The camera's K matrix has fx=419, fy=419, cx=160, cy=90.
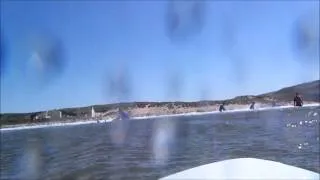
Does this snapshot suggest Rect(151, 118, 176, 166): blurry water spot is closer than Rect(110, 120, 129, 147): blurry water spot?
Yes

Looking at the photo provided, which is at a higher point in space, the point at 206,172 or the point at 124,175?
the point at 206,172

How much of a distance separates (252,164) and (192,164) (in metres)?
7.58

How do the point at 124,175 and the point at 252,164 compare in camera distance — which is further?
the point at 124,175

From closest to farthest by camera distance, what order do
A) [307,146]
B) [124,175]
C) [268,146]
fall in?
[124,175] < [307,146] < [268,146]

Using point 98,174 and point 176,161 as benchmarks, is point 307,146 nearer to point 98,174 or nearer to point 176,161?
point 176,161

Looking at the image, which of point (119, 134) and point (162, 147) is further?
point (119, 134)

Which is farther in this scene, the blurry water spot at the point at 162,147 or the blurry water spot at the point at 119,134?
the blurry water spot at the point at 119,134

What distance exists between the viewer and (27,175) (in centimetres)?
1345

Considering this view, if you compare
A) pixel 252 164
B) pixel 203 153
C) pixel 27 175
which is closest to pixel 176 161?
pixel 203 153

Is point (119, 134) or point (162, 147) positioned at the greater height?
point (162, 147)

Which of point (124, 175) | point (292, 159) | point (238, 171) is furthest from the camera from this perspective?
point (292, 159)

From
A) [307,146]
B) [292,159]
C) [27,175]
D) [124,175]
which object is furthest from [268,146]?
[27,175]

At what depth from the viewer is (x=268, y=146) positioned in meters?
17.5

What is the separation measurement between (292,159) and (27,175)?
840 centimetres
